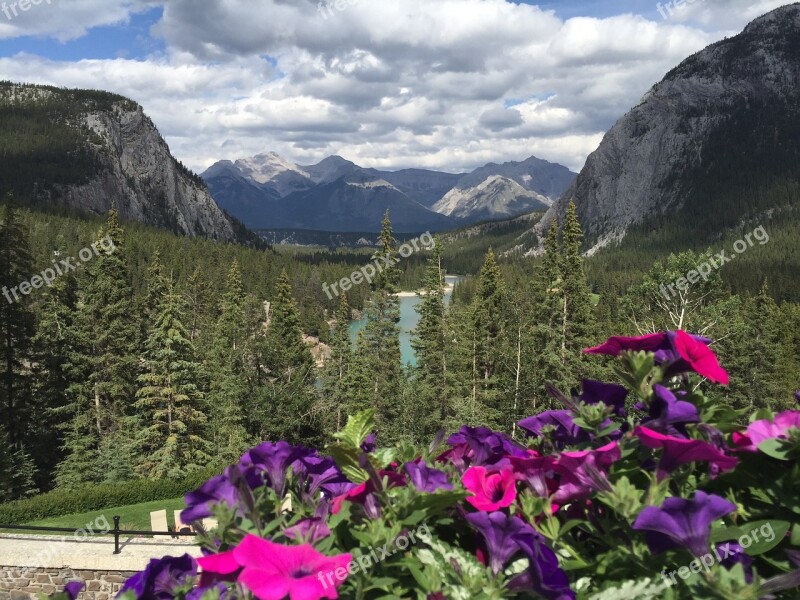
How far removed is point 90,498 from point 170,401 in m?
7.44

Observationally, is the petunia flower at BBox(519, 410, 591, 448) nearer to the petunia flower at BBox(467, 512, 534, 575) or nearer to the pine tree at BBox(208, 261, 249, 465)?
the petunia flower at BBox(467, 512, 534, 575)

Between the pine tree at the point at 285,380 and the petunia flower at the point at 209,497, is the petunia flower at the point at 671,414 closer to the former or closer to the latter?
the petunia flower at the point at 209,497

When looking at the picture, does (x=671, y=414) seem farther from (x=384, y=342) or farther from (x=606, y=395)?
(x=384, y=342)

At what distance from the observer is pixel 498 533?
1.46 meters

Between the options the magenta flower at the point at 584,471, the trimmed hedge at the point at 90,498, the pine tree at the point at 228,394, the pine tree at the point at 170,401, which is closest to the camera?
the magenta flower at the point at 584,471

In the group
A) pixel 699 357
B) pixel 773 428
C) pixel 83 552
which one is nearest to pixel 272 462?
pixel 699 357

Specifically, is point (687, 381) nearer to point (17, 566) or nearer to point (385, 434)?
point (17, 566)

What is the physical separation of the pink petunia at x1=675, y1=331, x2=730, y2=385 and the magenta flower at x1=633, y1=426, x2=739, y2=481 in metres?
0.25

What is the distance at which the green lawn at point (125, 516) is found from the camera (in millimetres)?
18131

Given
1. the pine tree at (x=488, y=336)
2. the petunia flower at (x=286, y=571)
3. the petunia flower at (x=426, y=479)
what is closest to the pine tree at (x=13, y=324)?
the pine tree at (x=488, y=336)

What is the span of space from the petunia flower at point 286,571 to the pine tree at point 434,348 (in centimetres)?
3073

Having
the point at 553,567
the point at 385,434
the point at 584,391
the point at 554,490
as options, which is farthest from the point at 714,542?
the point at 385,434

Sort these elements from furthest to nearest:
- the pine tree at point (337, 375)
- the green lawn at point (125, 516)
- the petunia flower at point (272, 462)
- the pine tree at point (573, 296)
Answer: the pine tree at point (337, 375), the pine tree at point (573, 296), the green lawn at point (125, 516), the petunia flower at point (272, 462)

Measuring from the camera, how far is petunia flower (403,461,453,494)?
165 cm
